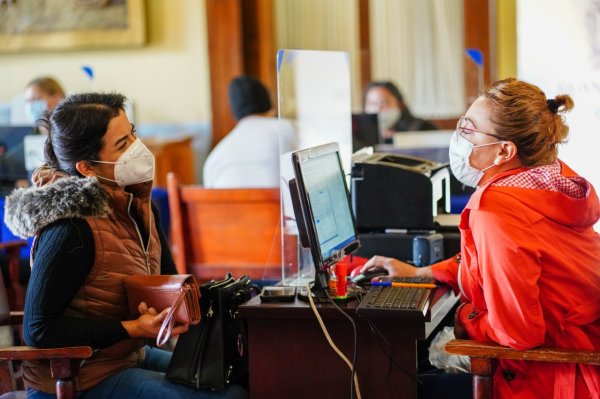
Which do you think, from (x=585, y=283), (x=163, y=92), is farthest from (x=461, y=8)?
(x=585, y=283)

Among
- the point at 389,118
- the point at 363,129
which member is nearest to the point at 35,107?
the point at 363,129

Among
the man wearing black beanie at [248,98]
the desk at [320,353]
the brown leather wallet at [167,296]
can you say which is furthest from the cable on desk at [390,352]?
the man wearing black beanie at [248,98]

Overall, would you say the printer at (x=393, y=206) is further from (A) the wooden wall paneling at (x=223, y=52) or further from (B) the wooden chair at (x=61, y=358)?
(A) the wooden wall paneling at (x=223, y=52)

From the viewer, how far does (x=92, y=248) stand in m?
2.04

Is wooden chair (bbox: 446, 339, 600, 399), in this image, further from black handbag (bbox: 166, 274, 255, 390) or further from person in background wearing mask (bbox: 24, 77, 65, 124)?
person in background wearing mask (bbox: 24, 77, 65, 124)

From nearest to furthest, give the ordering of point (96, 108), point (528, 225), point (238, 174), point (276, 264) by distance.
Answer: point (528, 225)
point (96, 108)
point (276, 264)
point (238, 174)

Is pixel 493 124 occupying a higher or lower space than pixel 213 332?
higher

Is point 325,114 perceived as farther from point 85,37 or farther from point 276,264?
point 85,37

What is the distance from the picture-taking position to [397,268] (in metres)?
2.42

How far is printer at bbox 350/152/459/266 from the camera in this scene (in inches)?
112

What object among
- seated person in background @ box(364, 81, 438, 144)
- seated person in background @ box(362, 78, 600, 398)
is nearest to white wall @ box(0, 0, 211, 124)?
seated person in background @ box(364, 81, 438, 144)

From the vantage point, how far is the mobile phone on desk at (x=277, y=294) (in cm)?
214

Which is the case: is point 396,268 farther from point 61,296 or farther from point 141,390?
point 61,296

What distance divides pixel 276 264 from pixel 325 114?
94 centimetres
